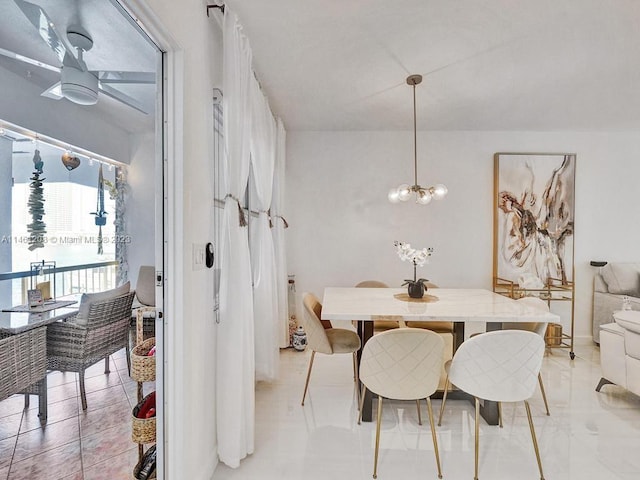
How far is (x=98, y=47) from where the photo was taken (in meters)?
1.45

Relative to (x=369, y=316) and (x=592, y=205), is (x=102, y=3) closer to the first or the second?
(x=369, y=316)

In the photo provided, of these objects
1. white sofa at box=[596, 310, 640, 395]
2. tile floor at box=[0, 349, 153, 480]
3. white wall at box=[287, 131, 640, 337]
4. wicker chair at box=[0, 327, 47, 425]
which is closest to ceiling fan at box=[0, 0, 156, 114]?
wicker chair at box=[0, 327, 47, 425]

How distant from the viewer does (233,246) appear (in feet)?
5.97

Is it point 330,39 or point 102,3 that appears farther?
point 330,39

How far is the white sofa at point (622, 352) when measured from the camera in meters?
2.28

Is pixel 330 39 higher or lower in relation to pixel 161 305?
higher

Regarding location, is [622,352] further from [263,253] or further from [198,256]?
[198,256]

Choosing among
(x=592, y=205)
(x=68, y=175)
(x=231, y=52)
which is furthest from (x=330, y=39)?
(x=592, y=205)

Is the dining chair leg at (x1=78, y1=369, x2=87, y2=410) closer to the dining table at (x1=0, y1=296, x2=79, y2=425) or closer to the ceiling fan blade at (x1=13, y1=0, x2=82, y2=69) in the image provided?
the dining table at (x1=0, y1=296, x2=79, y2=425)

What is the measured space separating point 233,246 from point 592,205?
4.37 meters

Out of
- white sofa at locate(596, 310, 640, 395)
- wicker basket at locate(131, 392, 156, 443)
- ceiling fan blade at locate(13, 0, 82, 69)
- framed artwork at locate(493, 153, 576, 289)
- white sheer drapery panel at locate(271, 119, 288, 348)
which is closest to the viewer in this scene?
ceiling fan blade at locate(13, 0, 82, 69)

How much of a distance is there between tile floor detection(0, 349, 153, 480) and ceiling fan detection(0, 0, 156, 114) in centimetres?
107

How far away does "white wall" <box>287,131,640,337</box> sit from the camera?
3939 millimetres

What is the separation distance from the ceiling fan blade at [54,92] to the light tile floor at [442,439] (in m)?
1.89
